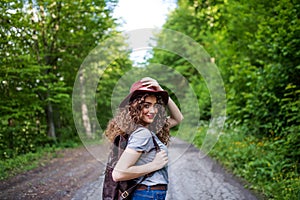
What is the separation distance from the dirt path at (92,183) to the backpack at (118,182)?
5.96 feet

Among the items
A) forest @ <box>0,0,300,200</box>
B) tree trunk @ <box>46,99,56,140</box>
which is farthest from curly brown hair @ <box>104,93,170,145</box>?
tree trunk @ <box>46,99,56,140</box>

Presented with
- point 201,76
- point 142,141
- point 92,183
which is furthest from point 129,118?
point 201,76

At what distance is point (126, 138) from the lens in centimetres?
221

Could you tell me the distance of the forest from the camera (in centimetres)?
567

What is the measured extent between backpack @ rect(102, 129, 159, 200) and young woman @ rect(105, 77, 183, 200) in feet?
0.13

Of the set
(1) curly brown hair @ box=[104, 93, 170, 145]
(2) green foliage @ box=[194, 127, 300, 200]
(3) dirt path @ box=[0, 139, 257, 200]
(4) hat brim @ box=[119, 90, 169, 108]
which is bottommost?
(3) dirt path @ box=[0, 139, 257, 200]

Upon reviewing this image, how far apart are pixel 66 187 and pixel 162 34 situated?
14.8ft

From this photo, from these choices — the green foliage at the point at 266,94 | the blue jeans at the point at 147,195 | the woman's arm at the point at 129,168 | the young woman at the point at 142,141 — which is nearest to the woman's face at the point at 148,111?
the young woman at the point at 142,141

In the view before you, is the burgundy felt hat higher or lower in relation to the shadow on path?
higher

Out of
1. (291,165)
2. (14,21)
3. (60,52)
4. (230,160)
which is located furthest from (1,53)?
(291,165)

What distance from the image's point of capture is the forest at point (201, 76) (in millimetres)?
5672

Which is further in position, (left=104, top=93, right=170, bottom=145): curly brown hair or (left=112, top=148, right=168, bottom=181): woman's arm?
(left=104, top=93, right=170, bottom=145): curly brown hair

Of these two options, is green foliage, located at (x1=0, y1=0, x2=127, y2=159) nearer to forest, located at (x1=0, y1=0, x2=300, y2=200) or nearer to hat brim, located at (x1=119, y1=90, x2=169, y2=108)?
forest, located at (x1=0, y1=0, x2=300, y2=200)

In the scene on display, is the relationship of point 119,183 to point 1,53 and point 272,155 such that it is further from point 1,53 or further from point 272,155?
point 1,53
